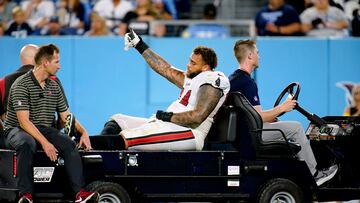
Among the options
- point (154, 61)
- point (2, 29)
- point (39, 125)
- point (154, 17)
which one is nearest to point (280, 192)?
point (154, 61)

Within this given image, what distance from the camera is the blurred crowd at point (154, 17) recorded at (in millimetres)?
15328

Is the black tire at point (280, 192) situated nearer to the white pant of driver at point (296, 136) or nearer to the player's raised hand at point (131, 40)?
the white pant of driver at point (296, 136)

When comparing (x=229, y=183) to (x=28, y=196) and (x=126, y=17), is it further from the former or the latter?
(x=126, y=17)

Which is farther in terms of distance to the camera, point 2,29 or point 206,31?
point 2,29

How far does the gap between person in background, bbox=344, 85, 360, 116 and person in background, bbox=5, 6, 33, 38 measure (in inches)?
202

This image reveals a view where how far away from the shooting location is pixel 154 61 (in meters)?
10.5

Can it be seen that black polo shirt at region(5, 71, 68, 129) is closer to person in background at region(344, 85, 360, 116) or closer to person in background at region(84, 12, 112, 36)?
person in background at region(344, 85, 360, 116)

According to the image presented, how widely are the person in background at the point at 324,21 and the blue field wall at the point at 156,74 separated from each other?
54 centimetres

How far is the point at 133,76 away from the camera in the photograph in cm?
1517

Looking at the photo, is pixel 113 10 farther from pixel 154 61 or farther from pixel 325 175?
pixel 325 175

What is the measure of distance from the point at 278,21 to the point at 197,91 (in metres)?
6.19

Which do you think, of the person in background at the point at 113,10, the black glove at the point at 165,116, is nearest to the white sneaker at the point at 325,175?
A: the black glove at the point at 165,116

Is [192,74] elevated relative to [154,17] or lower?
lower

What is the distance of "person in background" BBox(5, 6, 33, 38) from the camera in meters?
16.1
